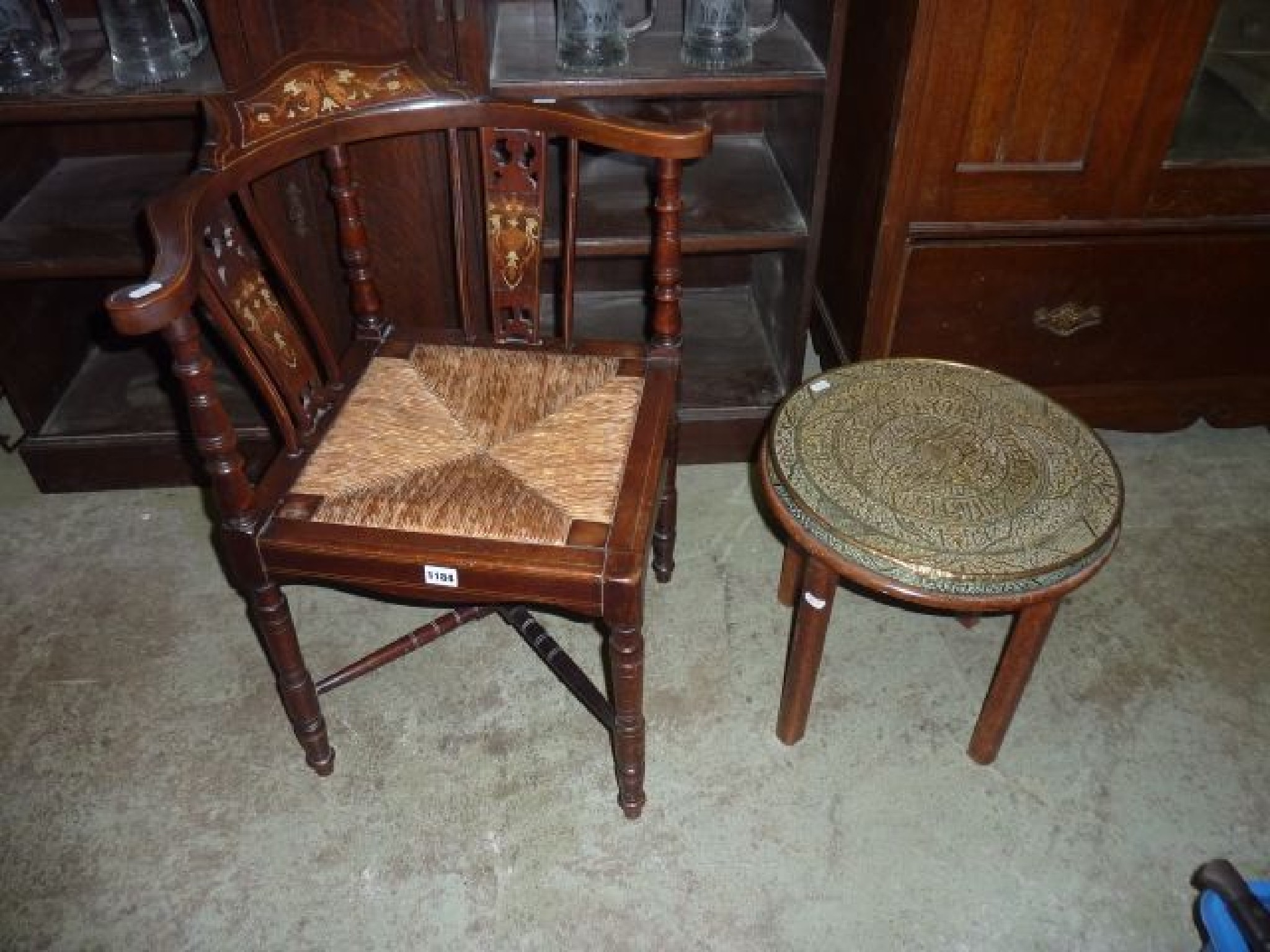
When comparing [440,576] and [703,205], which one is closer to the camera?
[440,576]

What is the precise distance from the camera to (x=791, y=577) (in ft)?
6.52

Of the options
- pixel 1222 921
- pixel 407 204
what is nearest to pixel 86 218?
pixel 407 204

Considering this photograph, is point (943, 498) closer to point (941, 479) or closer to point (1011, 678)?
point (941, 479)

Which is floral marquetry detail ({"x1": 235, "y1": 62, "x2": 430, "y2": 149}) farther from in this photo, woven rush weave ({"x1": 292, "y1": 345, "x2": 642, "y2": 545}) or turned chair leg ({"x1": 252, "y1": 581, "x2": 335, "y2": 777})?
turned chair leg ({"x1": 252, "y1": 581, "x2": 335, "y2": 777})

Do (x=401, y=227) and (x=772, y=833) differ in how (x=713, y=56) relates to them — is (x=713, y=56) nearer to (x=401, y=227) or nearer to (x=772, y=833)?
(x=401, y=227)

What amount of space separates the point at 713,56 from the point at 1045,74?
0.57m

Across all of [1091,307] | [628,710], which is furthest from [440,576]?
[1091,307]

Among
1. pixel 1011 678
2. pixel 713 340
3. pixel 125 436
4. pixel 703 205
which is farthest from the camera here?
pixel 713 340

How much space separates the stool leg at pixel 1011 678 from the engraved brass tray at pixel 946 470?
118mm

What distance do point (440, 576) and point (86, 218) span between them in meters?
1.28

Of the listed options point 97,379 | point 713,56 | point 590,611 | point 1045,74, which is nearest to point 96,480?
point 97,379

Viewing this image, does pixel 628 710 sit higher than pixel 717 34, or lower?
lower

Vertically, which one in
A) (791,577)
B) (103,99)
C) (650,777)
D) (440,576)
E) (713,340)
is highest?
(103,99)

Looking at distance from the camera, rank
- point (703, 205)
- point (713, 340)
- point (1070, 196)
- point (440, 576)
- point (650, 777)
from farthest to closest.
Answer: point (713, 340) < point (703, 205) < point (1070, 196) < point (650, 777) < point (440, 576)
